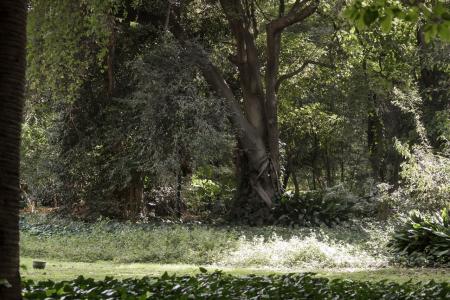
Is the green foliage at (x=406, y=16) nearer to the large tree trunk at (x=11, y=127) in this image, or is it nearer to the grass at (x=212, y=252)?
the large tree trunk at (x=11, y=127)

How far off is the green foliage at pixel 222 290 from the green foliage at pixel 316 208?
12805 mm

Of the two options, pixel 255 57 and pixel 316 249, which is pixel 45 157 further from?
pixel 316 249

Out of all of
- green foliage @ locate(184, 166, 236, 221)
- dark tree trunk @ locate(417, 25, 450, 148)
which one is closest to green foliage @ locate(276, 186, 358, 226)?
green foliage @ locate(184, 166, 236, 221)

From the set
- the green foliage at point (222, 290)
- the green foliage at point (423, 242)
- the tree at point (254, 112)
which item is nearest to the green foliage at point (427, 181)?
the green foliage at point (423, 242)

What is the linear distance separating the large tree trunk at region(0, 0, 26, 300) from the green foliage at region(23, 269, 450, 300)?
36.5 inches

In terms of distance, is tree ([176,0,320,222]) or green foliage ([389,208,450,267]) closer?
green foliage ([389,208,450,267])

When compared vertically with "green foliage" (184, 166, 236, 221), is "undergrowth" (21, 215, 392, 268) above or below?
below

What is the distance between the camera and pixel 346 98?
1108 inches

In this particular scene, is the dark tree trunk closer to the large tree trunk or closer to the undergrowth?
the undergrowth

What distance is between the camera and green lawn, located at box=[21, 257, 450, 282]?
10.6 meters

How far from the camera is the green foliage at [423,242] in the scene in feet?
41.4

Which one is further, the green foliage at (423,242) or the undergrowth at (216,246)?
the undergrowth at (216,246)

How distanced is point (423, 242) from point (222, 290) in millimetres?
8114

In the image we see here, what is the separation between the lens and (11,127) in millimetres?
4965
